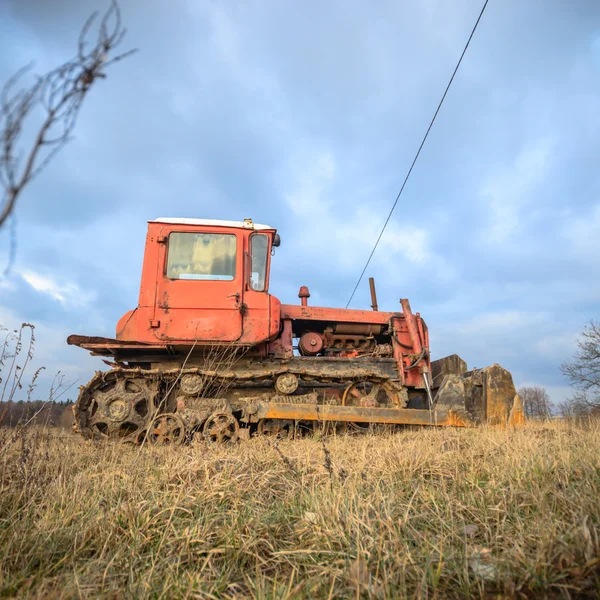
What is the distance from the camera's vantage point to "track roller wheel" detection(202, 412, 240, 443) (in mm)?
5793

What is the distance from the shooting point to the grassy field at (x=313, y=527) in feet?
5.61

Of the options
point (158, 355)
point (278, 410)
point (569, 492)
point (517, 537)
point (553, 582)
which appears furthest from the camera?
point (158, 355)

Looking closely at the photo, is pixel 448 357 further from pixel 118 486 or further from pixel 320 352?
pixel 118 486

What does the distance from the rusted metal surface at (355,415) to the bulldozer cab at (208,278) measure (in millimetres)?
969

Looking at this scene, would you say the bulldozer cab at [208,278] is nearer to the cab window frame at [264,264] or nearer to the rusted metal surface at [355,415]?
the cab window frame at [264,264]

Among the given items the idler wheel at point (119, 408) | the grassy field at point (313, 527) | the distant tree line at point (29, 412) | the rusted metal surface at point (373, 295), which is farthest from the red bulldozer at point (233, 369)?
the grassy field at point (313, 527)

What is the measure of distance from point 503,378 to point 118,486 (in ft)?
A: 16.3

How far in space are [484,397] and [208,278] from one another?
397 cm

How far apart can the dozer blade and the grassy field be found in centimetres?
258

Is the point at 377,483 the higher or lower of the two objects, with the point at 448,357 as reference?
lower

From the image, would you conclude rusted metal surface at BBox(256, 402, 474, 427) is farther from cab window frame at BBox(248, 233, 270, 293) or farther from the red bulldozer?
cab window frame at BBox(248, 233, 270, 293)

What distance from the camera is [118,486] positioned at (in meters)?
2.99

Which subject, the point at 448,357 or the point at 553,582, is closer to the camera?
the point at 553,582

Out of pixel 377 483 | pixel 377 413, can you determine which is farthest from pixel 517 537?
pixel 377 413
